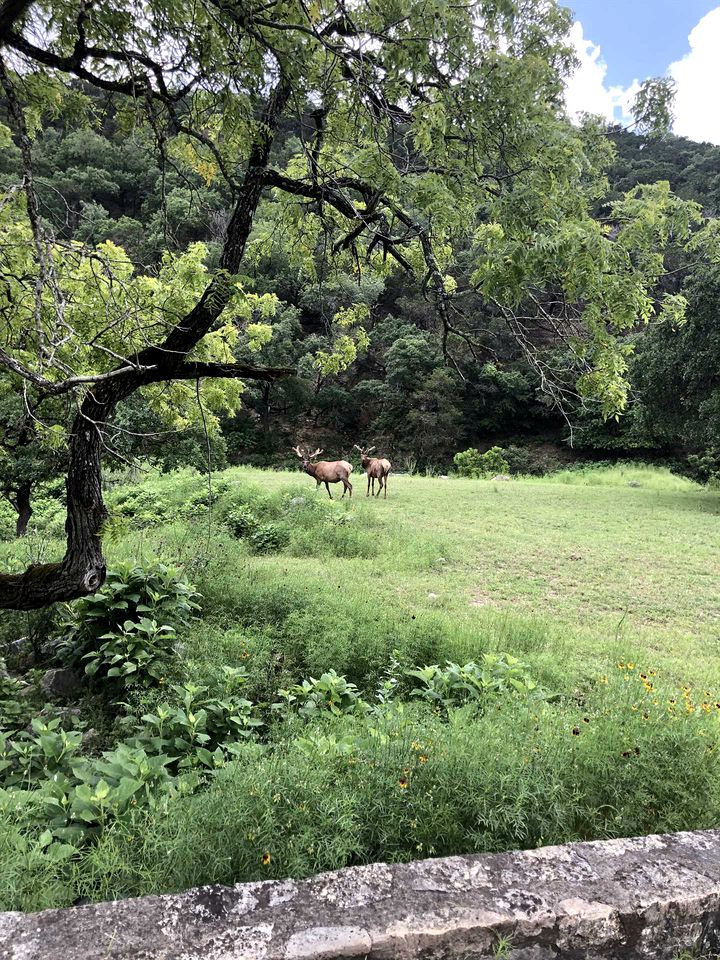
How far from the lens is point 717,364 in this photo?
14.5 metres

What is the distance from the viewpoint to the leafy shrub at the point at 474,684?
3398 mm

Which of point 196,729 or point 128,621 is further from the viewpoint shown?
point 128,621

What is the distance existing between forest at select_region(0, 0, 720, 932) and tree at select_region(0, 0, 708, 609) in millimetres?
24

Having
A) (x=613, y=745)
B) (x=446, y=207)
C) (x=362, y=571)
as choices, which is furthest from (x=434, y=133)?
(x=362, y=571)

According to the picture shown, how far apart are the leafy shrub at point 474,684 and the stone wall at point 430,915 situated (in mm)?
1481

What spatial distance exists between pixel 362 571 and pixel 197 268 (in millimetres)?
3885

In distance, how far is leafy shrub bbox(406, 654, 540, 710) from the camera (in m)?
Result: 3.40

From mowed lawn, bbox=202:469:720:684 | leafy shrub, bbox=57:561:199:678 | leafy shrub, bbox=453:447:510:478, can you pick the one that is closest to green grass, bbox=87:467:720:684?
mowed lawn, bbox=202:469:720:684

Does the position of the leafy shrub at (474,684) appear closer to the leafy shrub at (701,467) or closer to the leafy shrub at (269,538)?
the leafy shrub at (269,538)

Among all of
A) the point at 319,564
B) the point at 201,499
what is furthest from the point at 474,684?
the point at 201,499

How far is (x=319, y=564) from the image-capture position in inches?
277

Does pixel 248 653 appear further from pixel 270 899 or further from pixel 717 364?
pixel 717 364

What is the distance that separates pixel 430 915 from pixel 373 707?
1.82 metres

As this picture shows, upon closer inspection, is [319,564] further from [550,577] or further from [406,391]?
[406,391]
